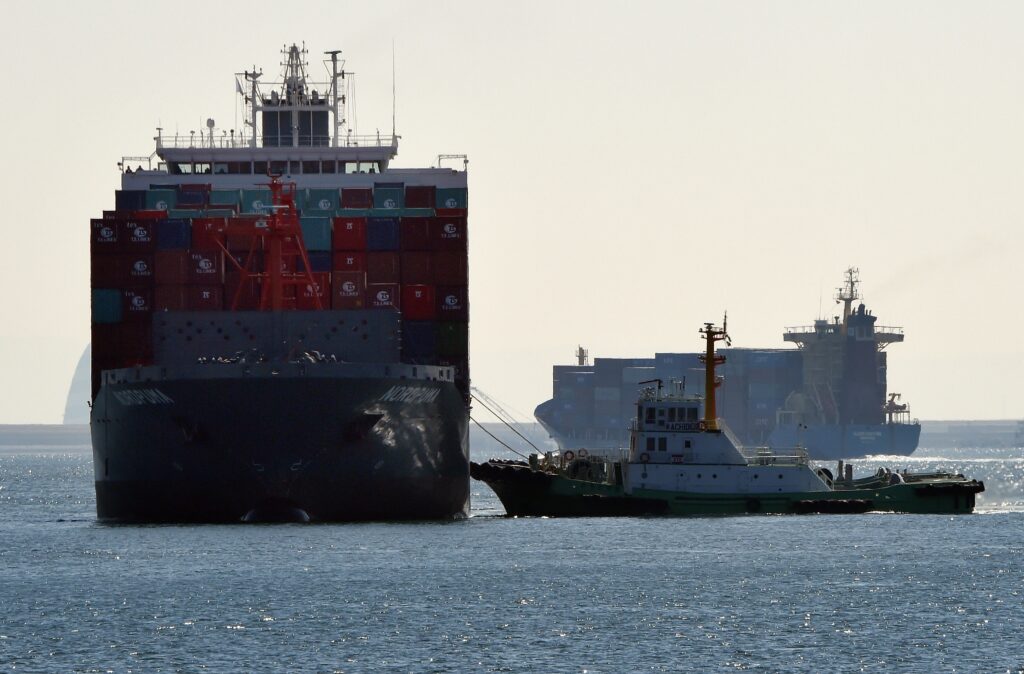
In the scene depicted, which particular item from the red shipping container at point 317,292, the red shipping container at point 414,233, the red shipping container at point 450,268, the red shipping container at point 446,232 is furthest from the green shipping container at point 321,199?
the red shipping container at point 450,268

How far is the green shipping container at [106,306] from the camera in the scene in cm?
7256

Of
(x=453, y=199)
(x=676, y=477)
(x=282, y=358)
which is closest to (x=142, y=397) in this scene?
(x=282, y=358)

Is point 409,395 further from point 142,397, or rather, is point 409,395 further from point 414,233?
point 414,233

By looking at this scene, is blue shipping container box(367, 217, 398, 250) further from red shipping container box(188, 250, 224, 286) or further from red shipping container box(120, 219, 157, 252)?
red shipping container box(120, 219, 157, 252)

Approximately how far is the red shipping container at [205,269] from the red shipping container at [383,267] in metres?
5.42

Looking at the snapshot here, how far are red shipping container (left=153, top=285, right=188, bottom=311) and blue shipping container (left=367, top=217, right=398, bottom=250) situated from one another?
7081mm

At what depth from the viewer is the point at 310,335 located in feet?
220

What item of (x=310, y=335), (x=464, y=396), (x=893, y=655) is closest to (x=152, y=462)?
(x=310, y=335)

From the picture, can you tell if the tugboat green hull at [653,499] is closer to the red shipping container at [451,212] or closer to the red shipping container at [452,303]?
the red shipping container at [452,303]

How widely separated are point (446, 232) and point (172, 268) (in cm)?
1011

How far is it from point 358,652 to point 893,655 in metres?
11.3

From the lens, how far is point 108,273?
73000mm

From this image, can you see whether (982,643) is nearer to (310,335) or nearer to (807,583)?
(807,583)

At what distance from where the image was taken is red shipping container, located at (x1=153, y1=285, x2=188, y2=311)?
236ft
